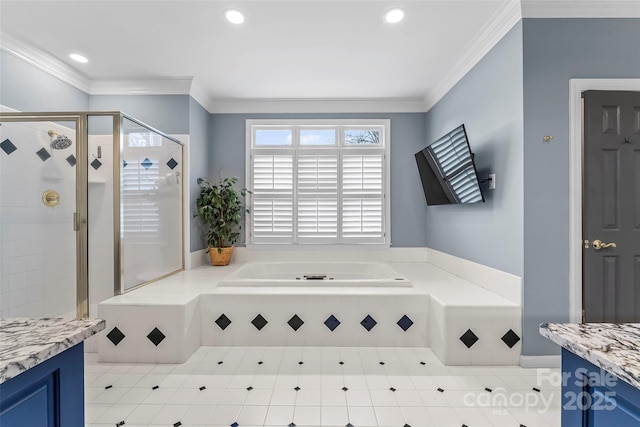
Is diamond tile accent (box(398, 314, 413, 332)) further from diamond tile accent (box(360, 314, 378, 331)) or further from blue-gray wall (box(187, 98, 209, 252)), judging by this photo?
blue-gray wall (box(187, 98, 209, 252))

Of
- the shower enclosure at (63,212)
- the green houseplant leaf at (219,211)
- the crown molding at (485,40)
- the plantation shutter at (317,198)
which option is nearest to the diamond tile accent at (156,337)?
the shower enclosure at (63,212)

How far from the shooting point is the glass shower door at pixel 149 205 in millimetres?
2461

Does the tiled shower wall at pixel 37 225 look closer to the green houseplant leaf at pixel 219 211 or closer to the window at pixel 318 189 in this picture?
the green houseplant leaf at pixel 219 211

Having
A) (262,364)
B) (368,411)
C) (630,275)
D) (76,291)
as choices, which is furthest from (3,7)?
(630,275)

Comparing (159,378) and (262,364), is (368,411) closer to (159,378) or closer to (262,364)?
(262,364)

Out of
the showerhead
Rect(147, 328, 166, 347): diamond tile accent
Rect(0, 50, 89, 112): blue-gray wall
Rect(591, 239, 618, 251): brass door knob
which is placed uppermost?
Rect(0, 50, 89, 112): blue-gray wall

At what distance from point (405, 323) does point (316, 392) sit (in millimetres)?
948

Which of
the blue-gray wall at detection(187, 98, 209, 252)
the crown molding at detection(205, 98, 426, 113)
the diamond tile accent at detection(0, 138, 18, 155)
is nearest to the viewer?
the diamond tile accent at detection(0, 138, 18, 155)

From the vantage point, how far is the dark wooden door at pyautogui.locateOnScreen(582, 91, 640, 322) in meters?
1.96

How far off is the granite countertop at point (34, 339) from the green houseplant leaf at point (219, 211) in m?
2.56

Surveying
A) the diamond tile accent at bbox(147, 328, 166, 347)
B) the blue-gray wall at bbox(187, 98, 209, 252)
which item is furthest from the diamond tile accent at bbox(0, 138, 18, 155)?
the diamond tile accent at bbox(147, 328, 166, 347)

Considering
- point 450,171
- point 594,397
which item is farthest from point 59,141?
point 594,397

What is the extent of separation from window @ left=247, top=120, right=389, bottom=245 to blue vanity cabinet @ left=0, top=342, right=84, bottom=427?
9.50ft

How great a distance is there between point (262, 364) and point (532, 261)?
6.67 ft
